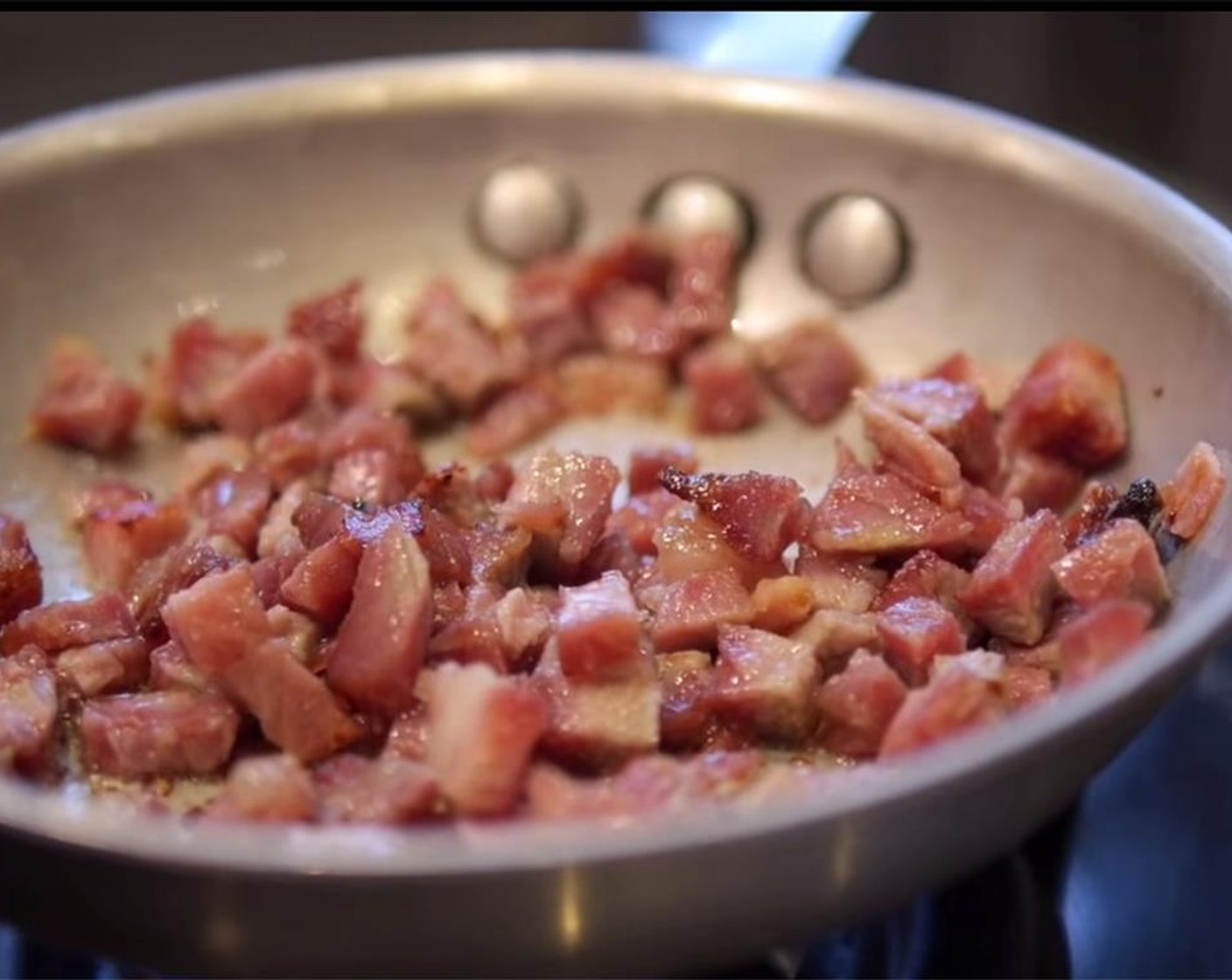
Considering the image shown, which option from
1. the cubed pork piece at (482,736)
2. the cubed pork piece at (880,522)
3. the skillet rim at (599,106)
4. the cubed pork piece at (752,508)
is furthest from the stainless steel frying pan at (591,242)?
the cubed pork piece at (752,508)

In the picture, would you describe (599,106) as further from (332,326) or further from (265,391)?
(265,391)

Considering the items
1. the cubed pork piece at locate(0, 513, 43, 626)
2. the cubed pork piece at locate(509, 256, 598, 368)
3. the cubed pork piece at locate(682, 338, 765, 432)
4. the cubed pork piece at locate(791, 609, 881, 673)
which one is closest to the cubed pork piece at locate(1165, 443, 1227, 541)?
the cubed pork piece at locate(791, 609, 881, 673)

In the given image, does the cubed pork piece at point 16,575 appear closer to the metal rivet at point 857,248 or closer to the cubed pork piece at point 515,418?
the cubed pork piece at point 515,418

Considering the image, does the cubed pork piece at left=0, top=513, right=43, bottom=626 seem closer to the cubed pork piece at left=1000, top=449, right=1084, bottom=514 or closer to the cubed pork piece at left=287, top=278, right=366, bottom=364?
the cubed pork piece at left=287, top=278, right=366, bottom=364

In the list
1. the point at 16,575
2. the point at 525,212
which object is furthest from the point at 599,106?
the point at 16,575

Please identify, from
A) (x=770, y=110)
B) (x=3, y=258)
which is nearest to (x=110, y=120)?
(x=3, y=258)

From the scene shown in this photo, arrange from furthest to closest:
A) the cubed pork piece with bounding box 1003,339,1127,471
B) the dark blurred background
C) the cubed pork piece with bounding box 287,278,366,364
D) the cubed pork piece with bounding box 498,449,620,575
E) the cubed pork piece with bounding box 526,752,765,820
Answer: the dark blurred background < the cubed pork piece with bounding box 287,278,366,364 < the cubed pork piece with bounding box 1003,339,1127,471 < the cubed pork piece with bounding box 498,449,620,575 < the cubed pork piece with bounding box 526,752,765,820
